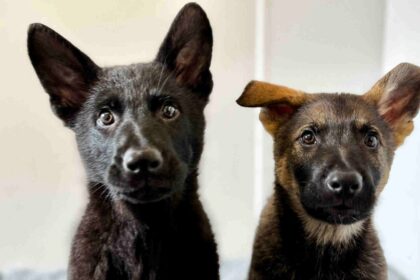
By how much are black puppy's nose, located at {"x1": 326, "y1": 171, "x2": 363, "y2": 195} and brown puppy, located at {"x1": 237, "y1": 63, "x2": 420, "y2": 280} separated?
74 millimetres

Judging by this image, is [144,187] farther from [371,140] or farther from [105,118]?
[371,140]

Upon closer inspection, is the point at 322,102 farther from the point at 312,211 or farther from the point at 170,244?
the point at 170,244

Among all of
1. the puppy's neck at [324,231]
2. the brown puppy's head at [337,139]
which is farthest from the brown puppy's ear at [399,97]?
the puppy's neck at [324,231]

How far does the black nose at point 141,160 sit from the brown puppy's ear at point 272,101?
0.50 metres

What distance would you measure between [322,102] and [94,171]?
36.0 inches

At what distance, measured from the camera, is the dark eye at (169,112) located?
183cm

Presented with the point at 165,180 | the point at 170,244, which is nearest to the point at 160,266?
the point at 170,244

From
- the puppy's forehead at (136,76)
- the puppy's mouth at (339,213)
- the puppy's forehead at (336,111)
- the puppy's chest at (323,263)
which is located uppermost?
the puppy's forehead at (136,76)

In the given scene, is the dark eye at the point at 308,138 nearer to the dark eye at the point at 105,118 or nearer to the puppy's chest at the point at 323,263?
the puppy's chest at the point at 323,263

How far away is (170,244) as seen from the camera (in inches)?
73.5

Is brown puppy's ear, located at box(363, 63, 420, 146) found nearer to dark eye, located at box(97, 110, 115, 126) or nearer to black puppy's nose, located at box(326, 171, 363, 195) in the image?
black puppy's nose, located at box(326, 171, 363, 195)

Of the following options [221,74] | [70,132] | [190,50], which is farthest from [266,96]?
[70,132]

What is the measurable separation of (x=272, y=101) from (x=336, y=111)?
251 mm

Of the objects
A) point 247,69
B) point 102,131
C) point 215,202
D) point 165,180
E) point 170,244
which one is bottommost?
point 215,202
